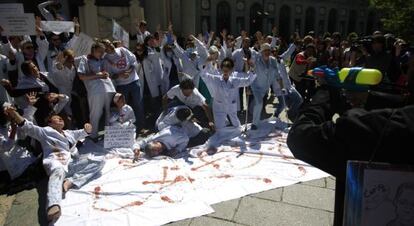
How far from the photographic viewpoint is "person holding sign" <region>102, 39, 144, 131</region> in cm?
623

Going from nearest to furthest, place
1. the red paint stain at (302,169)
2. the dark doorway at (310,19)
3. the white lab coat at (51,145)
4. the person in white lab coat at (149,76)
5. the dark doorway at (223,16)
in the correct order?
the white lab coat at (51,145) → the red paint stain at (302,169) → the person in white lab coat at (149,76) → the dark doorway at (223,16) → the dark doorway at (310,19)

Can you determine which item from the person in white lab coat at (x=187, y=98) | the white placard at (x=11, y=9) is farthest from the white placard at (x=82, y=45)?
the person in white lab coat at (x=187, y=98)

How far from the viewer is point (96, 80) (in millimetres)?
5879

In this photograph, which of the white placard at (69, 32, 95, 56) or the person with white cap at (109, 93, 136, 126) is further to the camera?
the white placard at (69, 32, 95, 56)

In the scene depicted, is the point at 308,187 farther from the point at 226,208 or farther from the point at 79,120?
the point at 79,120

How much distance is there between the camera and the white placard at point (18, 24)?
5.62m

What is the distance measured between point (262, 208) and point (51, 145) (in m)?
2.73

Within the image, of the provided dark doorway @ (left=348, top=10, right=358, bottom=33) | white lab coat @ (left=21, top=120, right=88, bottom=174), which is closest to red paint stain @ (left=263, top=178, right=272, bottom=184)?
white lab coat @ (left=21, top=120, right=88, bottom=174)

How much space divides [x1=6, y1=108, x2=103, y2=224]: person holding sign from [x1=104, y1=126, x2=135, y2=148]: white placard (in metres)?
0.65

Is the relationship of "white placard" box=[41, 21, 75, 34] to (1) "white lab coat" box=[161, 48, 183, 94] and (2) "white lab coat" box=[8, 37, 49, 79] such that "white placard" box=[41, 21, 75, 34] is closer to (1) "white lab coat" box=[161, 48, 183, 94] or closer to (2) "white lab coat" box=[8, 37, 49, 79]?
(2) "white lab coat" box=[8, 37, 49, 79]

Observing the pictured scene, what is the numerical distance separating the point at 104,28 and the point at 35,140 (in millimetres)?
7609

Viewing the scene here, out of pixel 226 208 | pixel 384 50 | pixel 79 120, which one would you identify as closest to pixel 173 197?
pixel 226 208

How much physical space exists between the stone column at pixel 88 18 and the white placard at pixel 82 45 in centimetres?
686

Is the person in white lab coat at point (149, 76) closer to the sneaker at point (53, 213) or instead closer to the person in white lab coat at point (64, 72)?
the person in white lab coat at point (64, 72)
